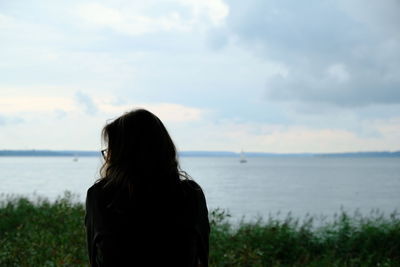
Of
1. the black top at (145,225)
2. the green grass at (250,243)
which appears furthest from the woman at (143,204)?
the green grass at (250,243)

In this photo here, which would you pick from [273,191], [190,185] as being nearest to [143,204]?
[190,185]

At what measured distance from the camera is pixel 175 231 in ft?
7.45

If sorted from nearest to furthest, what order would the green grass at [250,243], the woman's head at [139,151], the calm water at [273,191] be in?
the woman's head at [139,151] → the green grass at [250,243] → the calm water at [273,191]

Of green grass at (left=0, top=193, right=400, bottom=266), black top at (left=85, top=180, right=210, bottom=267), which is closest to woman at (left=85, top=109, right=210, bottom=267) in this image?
black top at (left=85, top=180, right=210, bottom=267)

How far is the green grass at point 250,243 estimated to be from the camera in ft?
20.8

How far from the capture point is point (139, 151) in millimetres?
2367

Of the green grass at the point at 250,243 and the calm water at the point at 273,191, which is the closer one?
the green grass at the point at 250,243

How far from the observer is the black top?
223cm

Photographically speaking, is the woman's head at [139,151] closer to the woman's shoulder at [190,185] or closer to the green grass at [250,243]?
the woman's shoulder at [190,185]

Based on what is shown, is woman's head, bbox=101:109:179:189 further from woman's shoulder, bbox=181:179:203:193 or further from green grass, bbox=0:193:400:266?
green grass, bbox=0:193:400:266

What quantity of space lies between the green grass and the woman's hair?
150 inches

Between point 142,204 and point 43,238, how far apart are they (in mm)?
5305

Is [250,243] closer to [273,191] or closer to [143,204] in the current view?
[143,204]

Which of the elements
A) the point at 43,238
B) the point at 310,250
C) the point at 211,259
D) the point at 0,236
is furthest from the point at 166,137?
the point at 0,236
